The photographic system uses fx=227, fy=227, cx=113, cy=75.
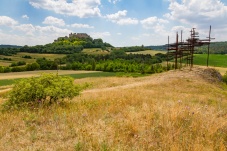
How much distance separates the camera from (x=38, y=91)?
406 inches

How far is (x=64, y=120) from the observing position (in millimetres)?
6785

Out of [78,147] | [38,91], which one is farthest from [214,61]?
[78,147]

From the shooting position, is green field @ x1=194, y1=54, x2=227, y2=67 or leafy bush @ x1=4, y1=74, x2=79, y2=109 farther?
green field @ x1=194, y1=54, x2=227, y2=67

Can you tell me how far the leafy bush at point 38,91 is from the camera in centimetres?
1026

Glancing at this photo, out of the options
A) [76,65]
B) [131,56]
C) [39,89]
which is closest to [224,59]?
[131,56]

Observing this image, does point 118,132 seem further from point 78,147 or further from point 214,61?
point 214,61

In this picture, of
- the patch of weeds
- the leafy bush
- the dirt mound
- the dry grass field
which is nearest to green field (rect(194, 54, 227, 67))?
the dirt mound

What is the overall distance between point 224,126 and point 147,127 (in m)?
2.11

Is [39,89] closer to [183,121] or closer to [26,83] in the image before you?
[26,83]

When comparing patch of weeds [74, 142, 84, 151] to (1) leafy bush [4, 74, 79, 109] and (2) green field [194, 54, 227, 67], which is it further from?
(2) green field [194, 54, 227, 67]

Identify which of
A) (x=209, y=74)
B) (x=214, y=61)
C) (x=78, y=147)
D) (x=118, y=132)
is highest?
(x=78, y=147)

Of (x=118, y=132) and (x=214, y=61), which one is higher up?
(x=118, y=132)

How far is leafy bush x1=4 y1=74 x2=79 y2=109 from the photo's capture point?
1026cm

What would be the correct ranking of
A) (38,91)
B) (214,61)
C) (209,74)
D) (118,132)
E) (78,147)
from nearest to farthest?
(78,147), (118,132), (38,91), (209,74), (214,61)
